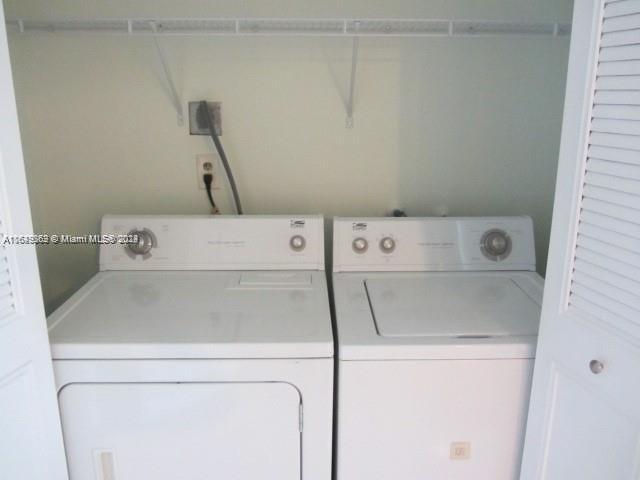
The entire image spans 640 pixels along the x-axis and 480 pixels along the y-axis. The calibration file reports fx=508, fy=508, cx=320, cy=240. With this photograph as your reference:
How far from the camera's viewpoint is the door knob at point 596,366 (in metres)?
1.14

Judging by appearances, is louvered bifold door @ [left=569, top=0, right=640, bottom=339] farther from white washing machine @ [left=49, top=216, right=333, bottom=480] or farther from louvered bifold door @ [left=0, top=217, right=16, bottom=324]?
louvered bifold door @ [left=0, top=217, right=16, bottom=324]

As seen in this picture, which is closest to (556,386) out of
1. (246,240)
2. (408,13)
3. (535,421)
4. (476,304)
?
(535,421)

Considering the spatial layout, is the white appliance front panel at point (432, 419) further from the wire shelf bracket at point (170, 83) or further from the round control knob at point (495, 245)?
the wire shelf bracket at point (170, 83)

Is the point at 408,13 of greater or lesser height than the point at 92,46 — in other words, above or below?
above

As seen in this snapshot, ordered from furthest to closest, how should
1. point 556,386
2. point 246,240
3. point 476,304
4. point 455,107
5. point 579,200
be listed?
1. point 455,107
2. point 246,240
3. point 476,304
4. point 556,386
5. point 579,200

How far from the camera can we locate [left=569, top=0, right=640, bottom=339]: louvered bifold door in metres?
1.02

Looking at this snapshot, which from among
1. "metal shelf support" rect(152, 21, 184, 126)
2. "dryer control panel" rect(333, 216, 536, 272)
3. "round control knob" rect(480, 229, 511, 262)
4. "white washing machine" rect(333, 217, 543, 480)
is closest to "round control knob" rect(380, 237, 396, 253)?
"dryer control panel" rect(333, 216, 536, 272)

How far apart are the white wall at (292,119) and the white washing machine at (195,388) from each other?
630mm

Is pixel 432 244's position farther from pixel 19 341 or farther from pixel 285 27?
pixel 19 341

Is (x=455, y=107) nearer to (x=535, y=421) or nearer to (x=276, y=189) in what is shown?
(x=276, y=189)

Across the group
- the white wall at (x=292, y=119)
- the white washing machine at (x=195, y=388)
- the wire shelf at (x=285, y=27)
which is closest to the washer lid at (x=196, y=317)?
the white washing machine at (x=195, y=388)

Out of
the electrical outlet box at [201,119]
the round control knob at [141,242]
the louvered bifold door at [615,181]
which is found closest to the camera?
the louvered bifold door at [615,181]

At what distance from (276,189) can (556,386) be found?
1.25 m

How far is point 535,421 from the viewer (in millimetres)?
1359
